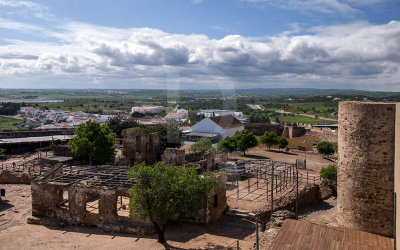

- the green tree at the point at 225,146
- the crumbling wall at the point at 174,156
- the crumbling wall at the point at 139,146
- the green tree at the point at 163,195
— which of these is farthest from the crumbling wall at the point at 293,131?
the green tree at the point at 163,195

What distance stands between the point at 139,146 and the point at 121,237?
12321mm

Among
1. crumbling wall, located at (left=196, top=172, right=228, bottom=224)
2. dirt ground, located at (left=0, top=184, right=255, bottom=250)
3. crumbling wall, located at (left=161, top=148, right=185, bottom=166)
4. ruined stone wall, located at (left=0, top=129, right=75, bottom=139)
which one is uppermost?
crumbling wall, located at (left=161, top=148, right=185, bottom=166)

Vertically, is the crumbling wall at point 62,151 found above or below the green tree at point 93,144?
below

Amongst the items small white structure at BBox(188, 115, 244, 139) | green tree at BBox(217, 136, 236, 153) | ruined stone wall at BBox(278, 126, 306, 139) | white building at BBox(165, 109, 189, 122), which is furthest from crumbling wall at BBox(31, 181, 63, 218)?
ruined stone wall at BBox(278, 126, 306, 139)

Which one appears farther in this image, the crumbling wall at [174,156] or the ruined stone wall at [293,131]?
the ruined stone wall at [293,131]

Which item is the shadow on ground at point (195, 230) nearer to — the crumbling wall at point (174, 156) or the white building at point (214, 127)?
the crumbling wall at point (174, 156)

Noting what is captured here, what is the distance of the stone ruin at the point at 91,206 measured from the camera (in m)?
16.0

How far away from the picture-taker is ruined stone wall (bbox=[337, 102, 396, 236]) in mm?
11461

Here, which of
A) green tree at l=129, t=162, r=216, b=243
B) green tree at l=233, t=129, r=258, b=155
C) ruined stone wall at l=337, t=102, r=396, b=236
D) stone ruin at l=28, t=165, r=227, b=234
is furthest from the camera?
green tree at l=233, t=129, r=258, b=155

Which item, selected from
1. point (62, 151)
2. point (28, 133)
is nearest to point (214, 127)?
point (62, 151)

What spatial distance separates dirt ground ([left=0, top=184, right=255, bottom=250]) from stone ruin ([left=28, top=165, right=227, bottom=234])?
1.30ft

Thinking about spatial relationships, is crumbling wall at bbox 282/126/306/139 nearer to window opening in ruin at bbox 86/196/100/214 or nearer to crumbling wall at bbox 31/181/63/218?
window opening in ruin at bbox 86/196/100/214

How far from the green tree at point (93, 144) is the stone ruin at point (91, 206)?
10.5 metres

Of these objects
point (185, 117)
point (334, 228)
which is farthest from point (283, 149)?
point (334, 228)
